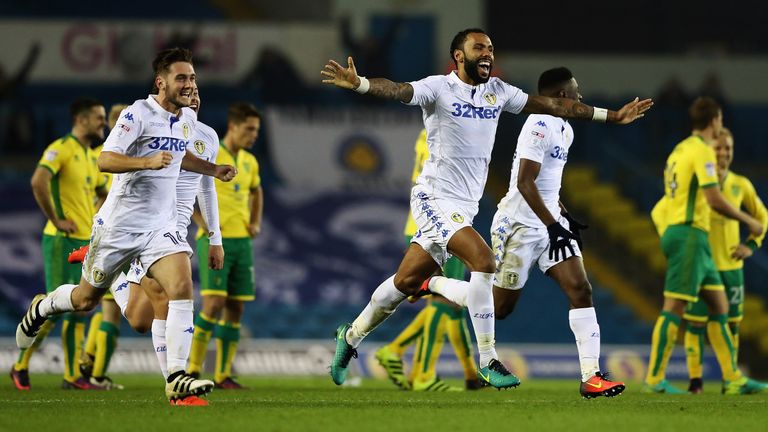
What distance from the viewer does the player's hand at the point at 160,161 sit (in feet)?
26.8

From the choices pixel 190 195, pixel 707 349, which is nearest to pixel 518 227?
pixel 190 195

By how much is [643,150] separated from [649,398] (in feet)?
43.6

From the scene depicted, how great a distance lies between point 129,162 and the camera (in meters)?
8.33

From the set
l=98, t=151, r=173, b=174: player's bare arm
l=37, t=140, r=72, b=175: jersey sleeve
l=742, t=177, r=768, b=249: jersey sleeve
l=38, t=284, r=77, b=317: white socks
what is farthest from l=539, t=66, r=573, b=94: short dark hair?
l=37, t=140, r=72, b=175: jersey sleeve

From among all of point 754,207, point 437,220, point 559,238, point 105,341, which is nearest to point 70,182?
point 105,341

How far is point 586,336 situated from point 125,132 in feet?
11.4

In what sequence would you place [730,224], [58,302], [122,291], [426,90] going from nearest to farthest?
[426,90], [58,302], [122,291], [730,224]

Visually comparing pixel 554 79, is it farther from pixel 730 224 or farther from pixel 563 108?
pixel 730 224

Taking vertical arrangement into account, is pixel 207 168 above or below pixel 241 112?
below

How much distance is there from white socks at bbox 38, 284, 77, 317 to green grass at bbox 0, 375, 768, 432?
0.63m

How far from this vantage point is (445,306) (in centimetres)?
1187

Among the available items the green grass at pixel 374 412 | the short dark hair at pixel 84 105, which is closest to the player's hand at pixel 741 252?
the green grass at pixel 374 412

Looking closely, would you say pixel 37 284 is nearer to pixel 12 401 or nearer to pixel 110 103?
pixel 110 103

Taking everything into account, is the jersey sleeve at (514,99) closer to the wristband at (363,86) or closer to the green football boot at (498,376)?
the wristband at (363,86)
